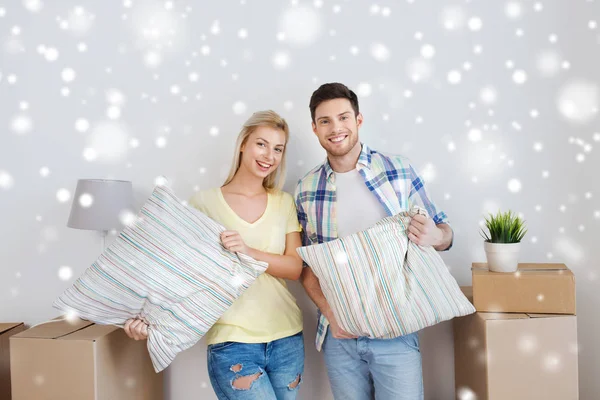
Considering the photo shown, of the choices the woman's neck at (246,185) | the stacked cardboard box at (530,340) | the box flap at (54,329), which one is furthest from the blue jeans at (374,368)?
the box flap at (54,329)

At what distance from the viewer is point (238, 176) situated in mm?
1738

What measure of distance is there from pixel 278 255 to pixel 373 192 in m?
0.39

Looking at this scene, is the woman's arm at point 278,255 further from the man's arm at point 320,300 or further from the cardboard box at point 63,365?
the cardboard box at point 63,365

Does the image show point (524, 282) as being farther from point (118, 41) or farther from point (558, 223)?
point (118, 41)

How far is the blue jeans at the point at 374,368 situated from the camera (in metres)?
1.52

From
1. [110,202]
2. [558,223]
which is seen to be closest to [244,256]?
[110,202]

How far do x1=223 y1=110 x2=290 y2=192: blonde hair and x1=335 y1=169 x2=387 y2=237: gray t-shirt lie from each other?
248 millimetres

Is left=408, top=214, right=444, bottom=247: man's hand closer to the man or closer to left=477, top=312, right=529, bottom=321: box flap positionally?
the man

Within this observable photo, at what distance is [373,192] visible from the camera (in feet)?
5.33

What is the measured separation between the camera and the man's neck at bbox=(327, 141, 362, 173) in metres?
1.66

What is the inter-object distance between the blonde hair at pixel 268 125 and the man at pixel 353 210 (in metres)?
0.13

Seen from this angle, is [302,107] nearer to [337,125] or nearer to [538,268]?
[337,125]

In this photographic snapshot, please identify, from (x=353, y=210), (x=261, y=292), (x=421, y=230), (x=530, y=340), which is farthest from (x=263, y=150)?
(x=530, y=340)

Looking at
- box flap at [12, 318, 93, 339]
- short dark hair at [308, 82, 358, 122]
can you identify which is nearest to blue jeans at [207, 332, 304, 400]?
box flap at [12, 318, 93, 339]
